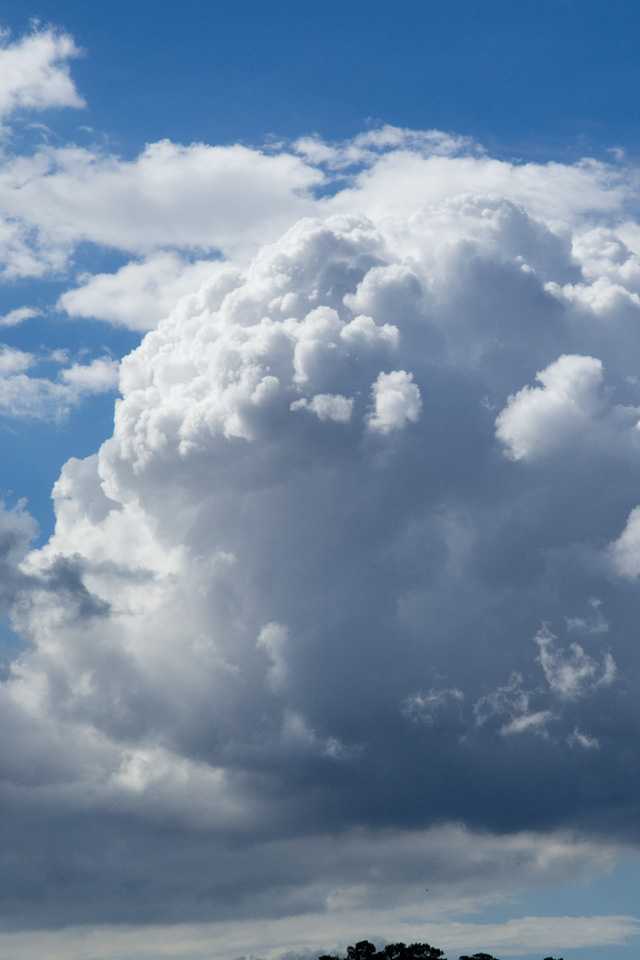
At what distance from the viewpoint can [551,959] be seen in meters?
192

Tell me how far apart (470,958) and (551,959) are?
720 inches

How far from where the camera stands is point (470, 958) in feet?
655
